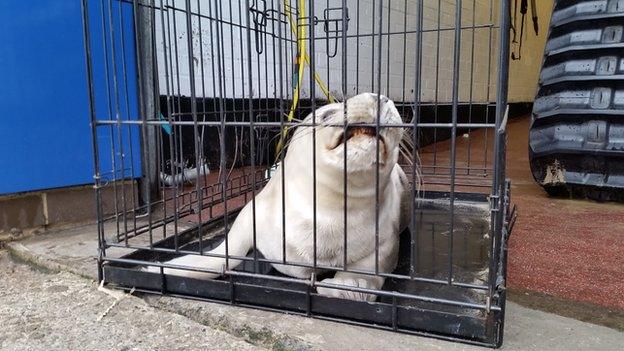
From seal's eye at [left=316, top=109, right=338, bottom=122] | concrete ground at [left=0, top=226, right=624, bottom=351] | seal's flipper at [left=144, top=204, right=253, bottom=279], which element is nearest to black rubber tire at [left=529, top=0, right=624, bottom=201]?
concrete ground at [left=0, top=226, right=624, bottom=351]

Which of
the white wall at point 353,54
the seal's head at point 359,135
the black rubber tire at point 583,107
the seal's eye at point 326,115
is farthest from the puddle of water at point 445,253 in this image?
the white wall at point 353,54

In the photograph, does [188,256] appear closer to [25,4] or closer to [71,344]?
[71,344]

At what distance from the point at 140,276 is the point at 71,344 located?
0.33 meters

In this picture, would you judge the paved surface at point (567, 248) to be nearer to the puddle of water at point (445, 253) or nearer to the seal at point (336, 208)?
the puddle of water at point (445, 253)

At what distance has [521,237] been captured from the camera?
2.48 meters

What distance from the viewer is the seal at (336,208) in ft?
5.05

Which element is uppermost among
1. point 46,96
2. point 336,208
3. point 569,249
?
point 46,96

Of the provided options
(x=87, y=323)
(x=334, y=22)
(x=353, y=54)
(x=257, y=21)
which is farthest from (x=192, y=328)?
(x=353, y=54)

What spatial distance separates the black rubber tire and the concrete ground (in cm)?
192

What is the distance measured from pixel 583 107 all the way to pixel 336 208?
7.24 ft

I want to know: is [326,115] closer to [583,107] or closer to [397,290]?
[397,290]

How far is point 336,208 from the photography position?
1695 mm

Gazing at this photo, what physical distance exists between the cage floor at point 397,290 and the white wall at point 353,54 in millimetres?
1206

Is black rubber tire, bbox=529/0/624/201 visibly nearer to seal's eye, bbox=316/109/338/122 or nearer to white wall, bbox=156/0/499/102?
white wall, bbox=156/0/499/102
